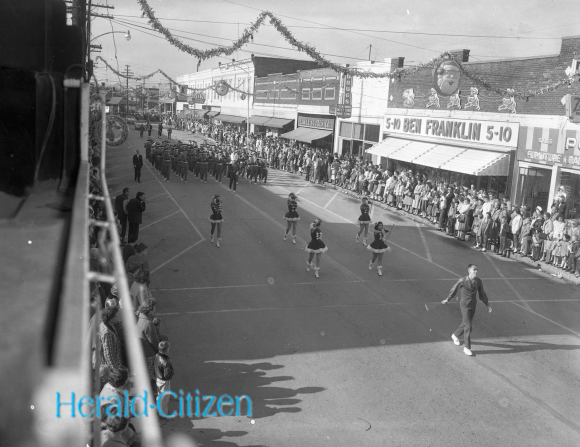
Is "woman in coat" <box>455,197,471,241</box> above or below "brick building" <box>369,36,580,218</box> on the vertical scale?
below

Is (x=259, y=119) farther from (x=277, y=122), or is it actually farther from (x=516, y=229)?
(x=516, y=229)

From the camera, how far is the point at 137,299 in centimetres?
802

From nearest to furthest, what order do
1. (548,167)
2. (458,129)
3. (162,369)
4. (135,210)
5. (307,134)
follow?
(162,369)
(135,210)
(548,167)
(458,129)
(307,134)

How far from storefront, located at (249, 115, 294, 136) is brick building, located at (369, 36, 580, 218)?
18.5 meters

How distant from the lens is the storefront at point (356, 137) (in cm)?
3388

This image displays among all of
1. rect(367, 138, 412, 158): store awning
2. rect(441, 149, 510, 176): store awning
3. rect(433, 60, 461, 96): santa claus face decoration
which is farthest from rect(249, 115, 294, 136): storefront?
rect(433, 60, 461, 96): santa claus face decoration

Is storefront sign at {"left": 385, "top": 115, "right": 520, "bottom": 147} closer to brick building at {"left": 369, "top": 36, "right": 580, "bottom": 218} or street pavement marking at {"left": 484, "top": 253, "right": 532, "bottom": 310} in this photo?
brick building at {"left": 369, "top": 36, "right": 580, "bottom": 218}

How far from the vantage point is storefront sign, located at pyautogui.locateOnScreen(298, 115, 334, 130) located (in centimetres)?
3894

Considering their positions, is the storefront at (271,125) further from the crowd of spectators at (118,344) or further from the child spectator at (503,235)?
the crowd of spectators at (118,344)

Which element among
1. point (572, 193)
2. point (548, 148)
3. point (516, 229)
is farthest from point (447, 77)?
point (516, 229)

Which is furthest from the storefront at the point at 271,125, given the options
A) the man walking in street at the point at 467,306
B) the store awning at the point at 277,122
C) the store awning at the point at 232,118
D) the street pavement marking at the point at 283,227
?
the man walking in street at the point at 467,306

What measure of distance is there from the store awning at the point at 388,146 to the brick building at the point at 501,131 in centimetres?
Answer: 11

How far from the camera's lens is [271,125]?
47844 millimetres

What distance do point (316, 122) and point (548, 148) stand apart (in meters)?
22.7
